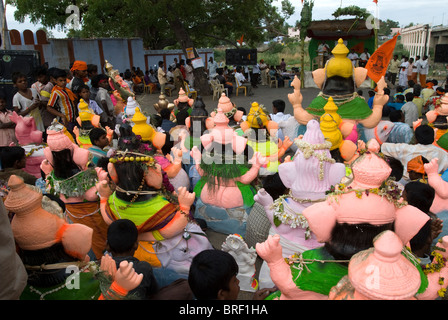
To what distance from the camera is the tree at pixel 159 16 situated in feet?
46.2

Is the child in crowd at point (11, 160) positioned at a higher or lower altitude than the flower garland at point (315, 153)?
lower

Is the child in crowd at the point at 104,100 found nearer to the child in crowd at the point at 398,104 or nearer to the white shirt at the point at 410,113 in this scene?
the white shirt at the point at 410,113

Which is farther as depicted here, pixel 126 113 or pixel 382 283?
pixel 126 113

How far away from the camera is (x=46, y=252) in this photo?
2.39 meters

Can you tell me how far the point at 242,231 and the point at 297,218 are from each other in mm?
1354

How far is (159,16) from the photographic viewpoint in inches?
551

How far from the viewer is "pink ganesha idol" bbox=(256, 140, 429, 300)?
2.00m

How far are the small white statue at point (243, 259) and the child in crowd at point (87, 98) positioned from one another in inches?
148

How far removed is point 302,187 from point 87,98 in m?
4.42

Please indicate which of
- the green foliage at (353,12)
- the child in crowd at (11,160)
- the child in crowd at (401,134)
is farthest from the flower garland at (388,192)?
the green foliage at (353,12)

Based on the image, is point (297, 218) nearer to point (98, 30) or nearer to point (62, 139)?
point (62, 139)

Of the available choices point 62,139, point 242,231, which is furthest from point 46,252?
point 242,231

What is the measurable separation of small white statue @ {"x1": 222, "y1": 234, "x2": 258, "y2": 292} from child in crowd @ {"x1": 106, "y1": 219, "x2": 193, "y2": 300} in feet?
3.02

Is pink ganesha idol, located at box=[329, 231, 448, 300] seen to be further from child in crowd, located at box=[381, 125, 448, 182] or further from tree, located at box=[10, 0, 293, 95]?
tree, located at box=[10, 0, 293, 95]
